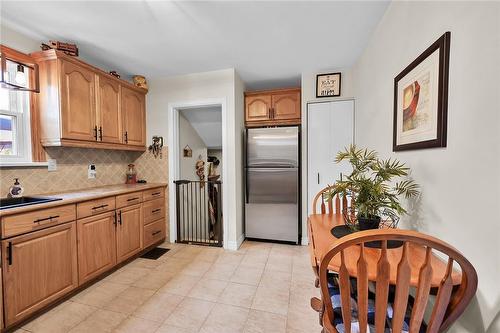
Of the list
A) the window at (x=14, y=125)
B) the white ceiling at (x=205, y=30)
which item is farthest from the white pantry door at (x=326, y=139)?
the window at (x=14, y=125)

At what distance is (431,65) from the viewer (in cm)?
113

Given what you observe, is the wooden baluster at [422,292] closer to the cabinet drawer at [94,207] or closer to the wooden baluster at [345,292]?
the wooden baluster at [345,292]

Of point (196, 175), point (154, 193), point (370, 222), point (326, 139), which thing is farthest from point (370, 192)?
point (196, 175)

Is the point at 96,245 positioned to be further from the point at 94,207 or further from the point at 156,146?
the point at 156,146

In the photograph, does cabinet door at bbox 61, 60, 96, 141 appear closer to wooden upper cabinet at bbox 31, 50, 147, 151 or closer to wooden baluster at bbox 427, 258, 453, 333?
wooden upper cabinet at bbox 31, 50, 147, 151

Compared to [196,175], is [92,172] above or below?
above

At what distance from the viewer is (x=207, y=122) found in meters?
4.01

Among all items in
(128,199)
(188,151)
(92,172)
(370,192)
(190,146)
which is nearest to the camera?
(370,192)

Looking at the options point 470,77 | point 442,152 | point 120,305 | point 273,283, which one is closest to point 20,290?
point 120,305

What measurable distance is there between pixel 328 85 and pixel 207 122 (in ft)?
7.24

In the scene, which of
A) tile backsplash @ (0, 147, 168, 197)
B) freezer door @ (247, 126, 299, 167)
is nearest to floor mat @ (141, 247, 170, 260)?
tile backsplash @ (0, 147, 168, 197)

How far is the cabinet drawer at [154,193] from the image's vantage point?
277cm

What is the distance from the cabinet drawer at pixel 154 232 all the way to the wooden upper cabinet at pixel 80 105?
1105 mm

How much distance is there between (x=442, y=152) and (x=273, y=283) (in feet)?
5.87
